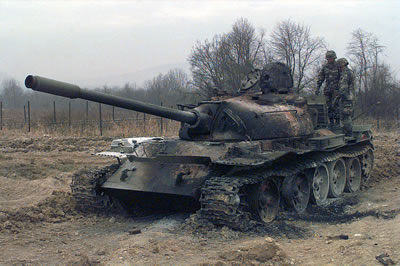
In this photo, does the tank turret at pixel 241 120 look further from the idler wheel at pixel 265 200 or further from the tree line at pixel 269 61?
the tree line at pixel 269 61

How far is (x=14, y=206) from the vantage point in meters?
8.58

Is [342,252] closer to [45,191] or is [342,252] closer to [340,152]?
[340,152]

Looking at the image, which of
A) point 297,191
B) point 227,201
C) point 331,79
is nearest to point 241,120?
point 297,191

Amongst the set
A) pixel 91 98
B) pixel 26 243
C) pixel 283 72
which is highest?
pixel 283 72

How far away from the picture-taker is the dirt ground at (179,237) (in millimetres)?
5676

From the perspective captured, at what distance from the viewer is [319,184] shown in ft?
32.6

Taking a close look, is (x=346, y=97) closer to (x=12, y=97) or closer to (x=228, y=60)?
(x=228, y=60)

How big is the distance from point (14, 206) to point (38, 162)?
5988 millimetres

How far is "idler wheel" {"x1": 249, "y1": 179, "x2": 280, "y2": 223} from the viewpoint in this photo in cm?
758

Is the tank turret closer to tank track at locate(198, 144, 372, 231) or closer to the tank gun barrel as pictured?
the tank gun barrel

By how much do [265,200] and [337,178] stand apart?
12.3 feet

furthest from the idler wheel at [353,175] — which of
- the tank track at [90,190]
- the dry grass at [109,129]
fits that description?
the dry grass at [109,129]

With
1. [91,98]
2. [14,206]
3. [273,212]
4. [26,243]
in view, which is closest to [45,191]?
[14,206]

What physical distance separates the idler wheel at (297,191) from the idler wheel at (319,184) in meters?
0.28
